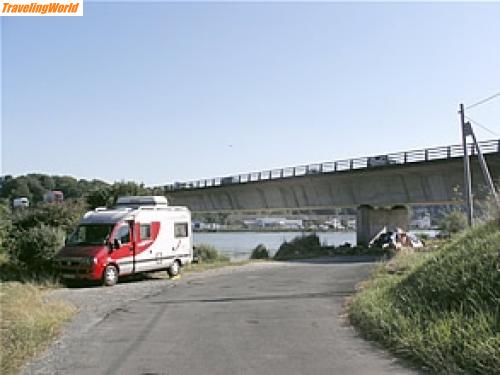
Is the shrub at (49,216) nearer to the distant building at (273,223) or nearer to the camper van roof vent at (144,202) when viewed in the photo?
the camper van roof vent at (144,202)

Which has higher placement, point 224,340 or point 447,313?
point 447,313

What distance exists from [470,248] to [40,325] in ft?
25.8

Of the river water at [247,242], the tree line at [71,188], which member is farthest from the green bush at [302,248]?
the tree line at [71,188]

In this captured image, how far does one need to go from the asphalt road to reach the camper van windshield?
192 inches

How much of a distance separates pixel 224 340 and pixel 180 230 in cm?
1521

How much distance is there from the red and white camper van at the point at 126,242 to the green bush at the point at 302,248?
766 inches

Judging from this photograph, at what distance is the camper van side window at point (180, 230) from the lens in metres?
24.8

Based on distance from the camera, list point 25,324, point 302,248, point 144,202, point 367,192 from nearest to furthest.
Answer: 1. point 25,324
2. point 144,202
3. point 367,192
4. point 302,248

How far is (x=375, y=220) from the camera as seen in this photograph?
159 ft

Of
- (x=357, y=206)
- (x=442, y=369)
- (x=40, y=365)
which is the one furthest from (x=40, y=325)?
(x=357, y=206)

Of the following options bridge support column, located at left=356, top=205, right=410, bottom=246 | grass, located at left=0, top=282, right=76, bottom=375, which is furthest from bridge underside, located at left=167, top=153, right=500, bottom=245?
grass, located at left=0, top=282, right=76, bottom=375

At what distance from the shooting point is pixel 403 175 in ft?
142

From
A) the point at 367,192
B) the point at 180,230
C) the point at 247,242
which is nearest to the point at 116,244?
the point at 180,230

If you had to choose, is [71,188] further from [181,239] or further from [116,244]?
[116,244]
